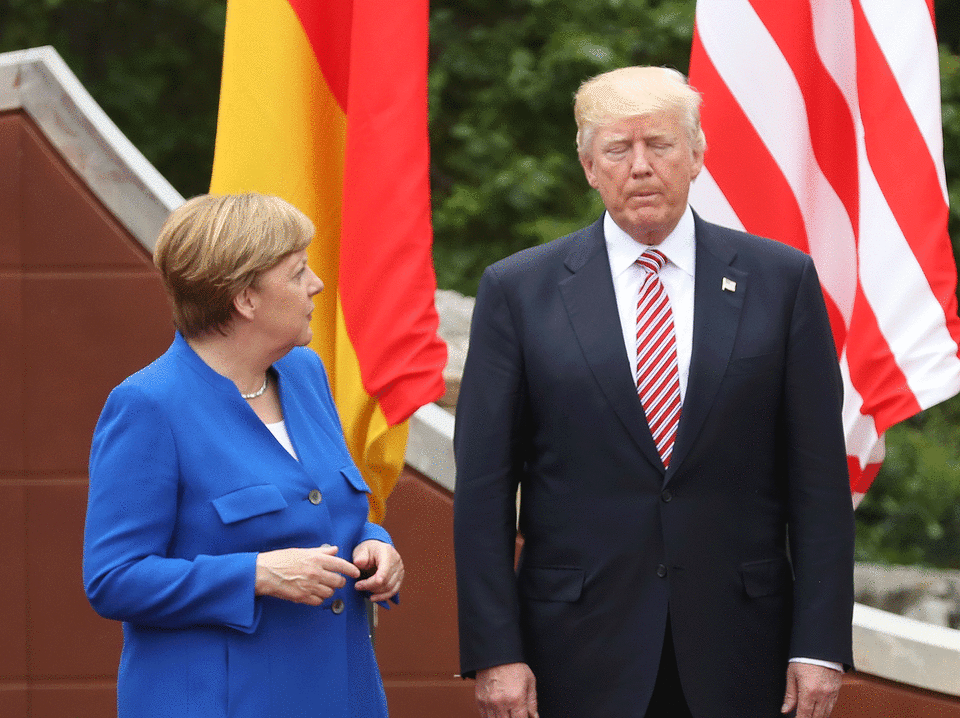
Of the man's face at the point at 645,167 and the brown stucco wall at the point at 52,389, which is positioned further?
the brown stucco wall at the point at 52,389

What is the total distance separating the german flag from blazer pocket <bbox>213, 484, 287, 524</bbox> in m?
0.98

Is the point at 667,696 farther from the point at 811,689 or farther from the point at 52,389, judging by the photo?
the point at 52,389

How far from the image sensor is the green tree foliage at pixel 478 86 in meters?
7.20

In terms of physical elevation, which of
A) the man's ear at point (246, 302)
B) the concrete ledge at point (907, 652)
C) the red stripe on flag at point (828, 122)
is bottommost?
the concrete ledge at point (907, 652)

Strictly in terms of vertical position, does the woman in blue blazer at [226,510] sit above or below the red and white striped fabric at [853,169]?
below

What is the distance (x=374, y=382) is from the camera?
2.94 metres

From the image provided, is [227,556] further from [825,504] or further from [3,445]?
[3,445]

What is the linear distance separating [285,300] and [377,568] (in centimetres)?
48

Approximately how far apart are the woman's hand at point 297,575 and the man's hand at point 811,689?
833mm

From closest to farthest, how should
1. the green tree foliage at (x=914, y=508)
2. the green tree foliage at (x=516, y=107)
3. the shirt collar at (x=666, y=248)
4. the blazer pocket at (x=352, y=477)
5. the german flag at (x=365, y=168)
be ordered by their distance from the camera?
the blazer pocket at (x=352, y=477), the shirt collar at (x=666, y=248), the german flag at (x=365, y=168), the green tree foliage at (x=914, y=508), the green tree foliage at (x=516, y=107)

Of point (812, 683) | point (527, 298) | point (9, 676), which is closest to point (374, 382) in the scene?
point (527, 298)

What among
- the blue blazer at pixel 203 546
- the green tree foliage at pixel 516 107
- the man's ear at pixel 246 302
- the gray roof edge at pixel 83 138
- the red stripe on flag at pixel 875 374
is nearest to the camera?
the blue blazer at pixel 203 546

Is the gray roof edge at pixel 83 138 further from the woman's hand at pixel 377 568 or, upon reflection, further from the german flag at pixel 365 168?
the woman's hand at pixel 377 568

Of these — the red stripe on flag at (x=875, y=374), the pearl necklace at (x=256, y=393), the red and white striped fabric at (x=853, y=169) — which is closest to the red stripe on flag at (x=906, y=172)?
the red and white striped fabric at (x=853, y=169)
